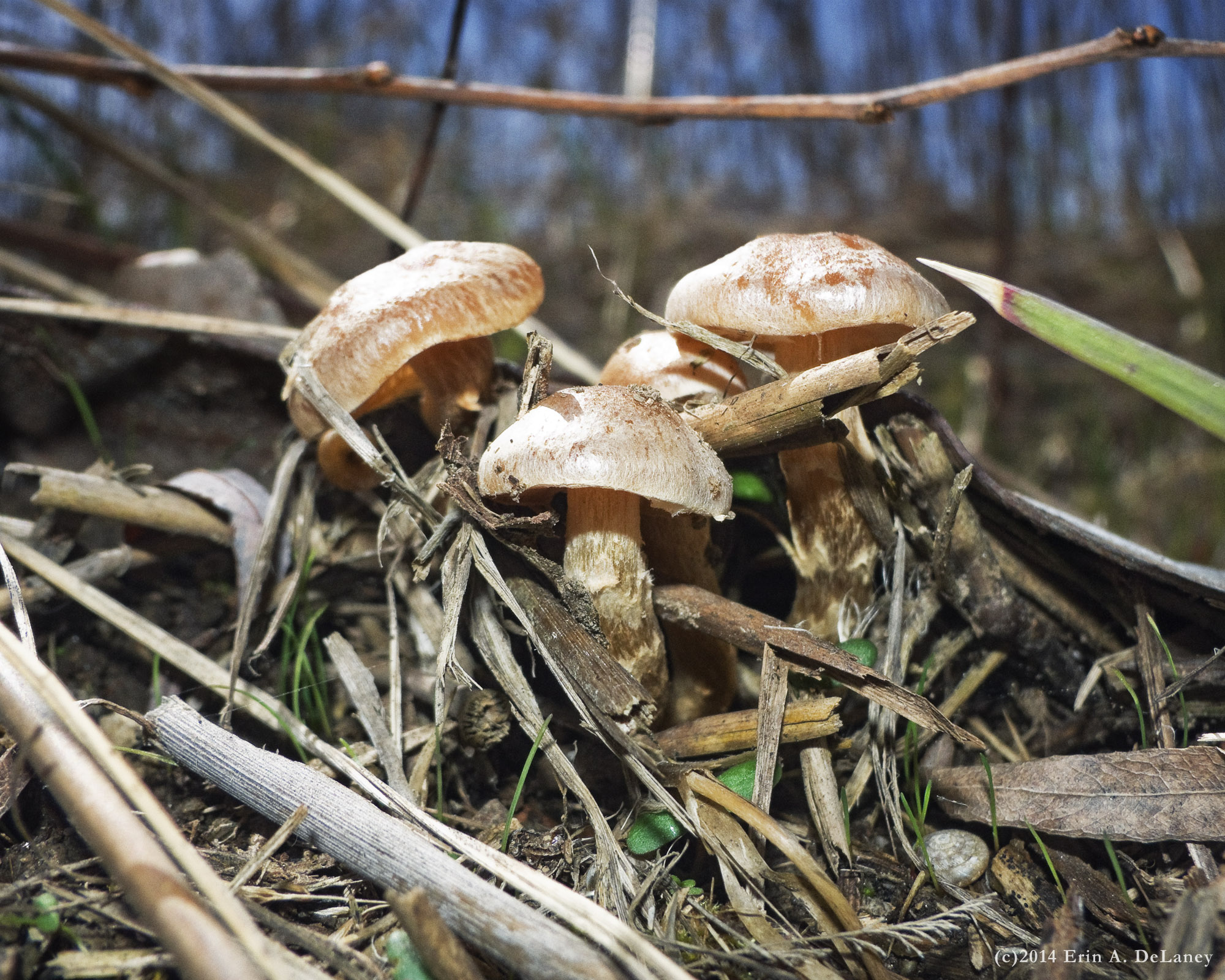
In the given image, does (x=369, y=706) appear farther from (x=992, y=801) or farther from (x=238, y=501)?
(x=992, y=801)

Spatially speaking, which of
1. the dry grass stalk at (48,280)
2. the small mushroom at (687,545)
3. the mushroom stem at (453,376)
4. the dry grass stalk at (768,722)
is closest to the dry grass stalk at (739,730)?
the dry grass stalk at (768,722)

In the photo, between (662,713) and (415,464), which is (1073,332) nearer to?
(662,713)

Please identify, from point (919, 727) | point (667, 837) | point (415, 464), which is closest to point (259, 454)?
point (415, 464)

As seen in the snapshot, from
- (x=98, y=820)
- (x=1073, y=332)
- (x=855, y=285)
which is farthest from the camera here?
(x=855, y=285)

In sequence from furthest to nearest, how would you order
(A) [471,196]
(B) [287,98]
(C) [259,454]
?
(B) [287,98]
(A) [471,196]
(C) [259,454]

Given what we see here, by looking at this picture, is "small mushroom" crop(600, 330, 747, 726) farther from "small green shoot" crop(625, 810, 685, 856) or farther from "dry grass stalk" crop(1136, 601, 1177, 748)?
"dry grass stalk" crop(1136, 601, 1177, 748)

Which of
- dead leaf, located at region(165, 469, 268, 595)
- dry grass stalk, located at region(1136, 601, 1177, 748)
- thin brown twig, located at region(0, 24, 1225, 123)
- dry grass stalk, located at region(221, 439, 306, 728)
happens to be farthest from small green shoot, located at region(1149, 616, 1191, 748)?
dead leaf, located at region(165, 469, 268, 595)
